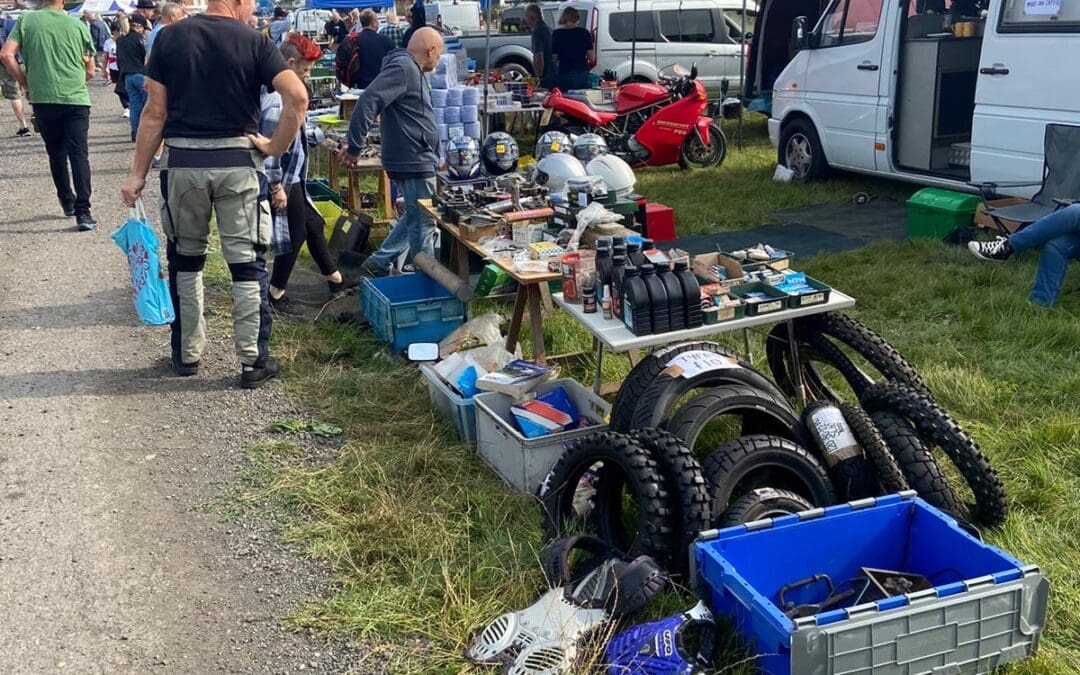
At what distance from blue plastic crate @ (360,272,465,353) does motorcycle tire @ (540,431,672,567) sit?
6.92ft

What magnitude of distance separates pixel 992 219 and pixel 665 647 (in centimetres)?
540

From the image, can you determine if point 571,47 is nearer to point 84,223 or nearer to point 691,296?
point 84,223

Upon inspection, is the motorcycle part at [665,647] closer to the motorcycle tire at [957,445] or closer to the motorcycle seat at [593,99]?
the motorcycle tire at [957,445]

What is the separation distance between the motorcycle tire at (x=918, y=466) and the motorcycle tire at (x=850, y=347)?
1.41 ft

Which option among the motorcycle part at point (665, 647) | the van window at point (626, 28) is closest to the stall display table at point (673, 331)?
the motorcycle part at point (665, 647)

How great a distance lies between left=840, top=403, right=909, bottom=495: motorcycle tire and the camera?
143 inches

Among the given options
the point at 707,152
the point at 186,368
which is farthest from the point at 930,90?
the point at 186,368

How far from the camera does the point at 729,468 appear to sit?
136 inches

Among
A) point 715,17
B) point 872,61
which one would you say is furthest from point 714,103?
point 872,61

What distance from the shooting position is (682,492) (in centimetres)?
334

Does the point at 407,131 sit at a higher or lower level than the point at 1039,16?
lower

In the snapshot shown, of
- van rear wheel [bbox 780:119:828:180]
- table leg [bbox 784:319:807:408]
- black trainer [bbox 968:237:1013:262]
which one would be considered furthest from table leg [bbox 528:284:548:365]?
van rear wheel [bbox 780:119:828:180]

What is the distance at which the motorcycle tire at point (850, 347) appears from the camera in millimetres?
4277

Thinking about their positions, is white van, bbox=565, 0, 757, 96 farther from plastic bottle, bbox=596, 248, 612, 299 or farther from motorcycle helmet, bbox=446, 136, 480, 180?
plastic bottle, bbox=596, 248, 612, 299
